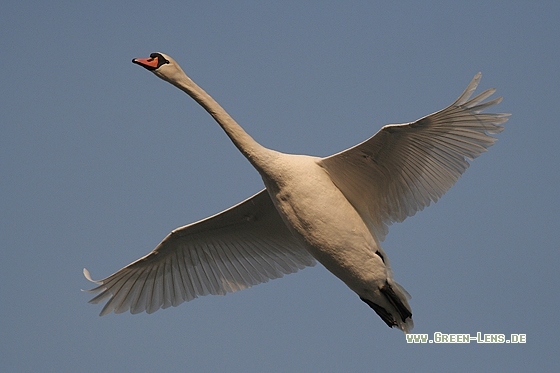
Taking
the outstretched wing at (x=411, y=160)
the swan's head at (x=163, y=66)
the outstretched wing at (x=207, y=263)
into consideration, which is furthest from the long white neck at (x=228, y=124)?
the outstretched wing at (x=207, y=263)

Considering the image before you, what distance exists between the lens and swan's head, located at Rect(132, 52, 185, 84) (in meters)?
14.5

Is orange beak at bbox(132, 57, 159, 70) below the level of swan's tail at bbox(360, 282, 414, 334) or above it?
Answer: above

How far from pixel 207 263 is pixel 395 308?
3964 millimetres

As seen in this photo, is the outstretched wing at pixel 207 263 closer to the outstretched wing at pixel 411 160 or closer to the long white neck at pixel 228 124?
the outstretched wing at pixel 411 160

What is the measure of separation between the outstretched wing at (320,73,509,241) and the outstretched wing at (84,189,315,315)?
190 centimetres

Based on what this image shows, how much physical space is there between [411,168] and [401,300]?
2149 mm

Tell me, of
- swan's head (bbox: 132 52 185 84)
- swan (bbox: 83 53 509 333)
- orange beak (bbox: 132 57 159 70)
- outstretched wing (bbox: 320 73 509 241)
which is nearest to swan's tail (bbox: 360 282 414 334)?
swan (bbox: 83 53 509 333)

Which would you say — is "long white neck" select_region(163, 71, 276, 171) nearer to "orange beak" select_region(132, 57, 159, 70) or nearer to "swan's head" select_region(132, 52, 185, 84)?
"swan's head" select_region(132, 52, 185, 84)

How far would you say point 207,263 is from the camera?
16.4 meters

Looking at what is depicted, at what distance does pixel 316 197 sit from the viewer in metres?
13.6

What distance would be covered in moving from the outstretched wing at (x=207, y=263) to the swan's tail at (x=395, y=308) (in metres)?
2.05

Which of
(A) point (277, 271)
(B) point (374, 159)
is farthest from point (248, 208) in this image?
(B) point (374, 159)

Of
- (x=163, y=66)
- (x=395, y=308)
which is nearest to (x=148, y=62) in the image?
(x=163, y=66)

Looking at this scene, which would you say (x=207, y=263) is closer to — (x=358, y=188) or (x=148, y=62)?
(x=358, y=188)
